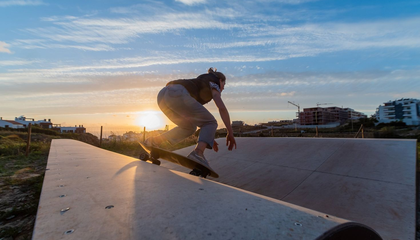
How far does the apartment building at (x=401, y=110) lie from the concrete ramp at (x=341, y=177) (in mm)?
87262

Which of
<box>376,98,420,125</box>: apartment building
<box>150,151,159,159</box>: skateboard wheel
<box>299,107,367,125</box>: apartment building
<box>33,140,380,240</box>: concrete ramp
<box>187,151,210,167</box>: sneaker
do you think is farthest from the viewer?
<box>299,107,367,125</box>: apartment building

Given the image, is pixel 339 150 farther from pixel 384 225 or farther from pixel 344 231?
pixel 344 231

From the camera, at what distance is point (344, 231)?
80cm

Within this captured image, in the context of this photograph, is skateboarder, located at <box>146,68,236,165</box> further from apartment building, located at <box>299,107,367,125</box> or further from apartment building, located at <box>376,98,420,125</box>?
apartment building, located at <box>299,107,367,125</box>

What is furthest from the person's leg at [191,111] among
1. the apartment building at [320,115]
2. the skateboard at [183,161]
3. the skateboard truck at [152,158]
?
the apartment building at [320,115]

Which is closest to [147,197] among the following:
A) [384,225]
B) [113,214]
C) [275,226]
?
[113,214]

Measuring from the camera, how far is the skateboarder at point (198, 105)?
2367 millimetres

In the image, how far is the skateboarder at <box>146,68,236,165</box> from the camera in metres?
2.37

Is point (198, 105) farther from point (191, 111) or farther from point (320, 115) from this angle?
point (320, 115)

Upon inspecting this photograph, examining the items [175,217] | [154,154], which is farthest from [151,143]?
[175,217]

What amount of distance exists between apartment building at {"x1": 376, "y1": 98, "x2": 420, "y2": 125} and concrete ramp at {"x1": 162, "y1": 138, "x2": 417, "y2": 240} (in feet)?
286

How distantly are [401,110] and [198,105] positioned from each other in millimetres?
103102

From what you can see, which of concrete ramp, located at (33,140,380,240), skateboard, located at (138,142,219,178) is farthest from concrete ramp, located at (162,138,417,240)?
concrete ramp, located at (33,140,380,240)

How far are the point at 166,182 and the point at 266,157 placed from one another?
2610 mm
